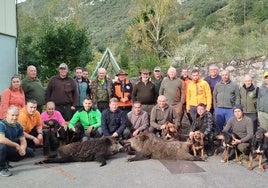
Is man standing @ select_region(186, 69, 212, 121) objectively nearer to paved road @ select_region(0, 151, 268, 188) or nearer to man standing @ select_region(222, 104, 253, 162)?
man standing @ select_region(222, 104, 253, 162)

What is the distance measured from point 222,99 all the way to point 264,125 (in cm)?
114

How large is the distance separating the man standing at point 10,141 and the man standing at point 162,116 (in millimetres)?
3067

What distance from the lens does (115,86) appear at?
9445 millimetres

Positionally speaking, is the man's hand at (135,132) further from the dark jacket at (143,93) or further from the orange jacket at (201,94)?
the orange jacket at (201,94)

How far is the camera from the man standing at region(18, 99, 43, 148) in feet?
25.5

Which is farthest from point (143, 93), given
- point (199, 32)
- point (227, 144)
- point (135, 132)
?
point (199, 32)

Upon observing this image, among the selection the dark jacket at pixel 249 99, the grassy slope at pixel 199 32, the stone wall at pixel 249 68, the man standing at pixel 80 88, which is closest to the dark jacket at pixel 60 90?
the man standing at pixel 80 88

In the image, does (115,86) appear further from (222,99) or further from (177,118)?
(222,99)

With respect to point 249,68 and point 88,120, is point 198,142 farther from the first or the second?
point 249,68

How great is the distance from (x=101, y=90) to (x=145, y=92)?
118cm

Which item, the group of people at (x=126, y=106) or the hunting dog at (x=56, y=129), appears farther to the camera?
the hunting dog at (x=56, y=129)

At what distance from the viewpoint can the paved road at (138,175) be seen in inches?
229

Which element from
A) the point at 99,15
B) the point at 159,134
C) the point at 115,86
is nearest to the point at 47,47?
the point at 115,86

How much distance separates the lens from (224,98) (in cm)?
841
